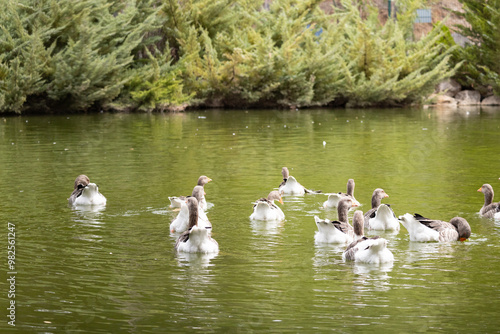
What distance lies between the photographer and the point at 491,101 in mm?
39188

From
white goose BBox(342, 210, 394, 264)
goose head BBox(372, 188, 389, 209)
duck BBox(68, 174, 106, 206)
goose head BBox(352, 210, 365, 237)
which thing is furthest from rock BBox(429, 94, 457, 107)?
white goose BBox(342, 210, 394, 264)

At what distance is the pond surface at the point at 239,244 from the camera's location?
24.0ft

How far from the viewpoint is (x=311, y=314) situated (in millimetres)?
7324

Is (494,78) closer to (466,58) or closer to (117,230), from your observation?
(466,58)

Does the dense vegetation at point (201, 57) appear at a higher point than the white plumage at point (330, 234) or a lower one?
higher

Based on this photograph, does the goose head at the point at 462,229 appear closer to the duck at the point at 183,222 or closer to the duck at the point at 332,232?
the duck at the point at 332,232

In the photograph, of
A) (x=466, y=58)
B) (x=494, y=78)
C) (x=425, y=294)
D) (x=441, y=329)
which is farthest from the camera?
(x=466, y=58)

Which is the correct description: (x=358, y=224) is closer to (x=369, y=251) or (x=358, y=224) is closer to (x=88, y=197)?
(x=369, y=251)

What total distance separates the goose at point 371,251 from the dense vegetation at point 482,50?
29.2 m

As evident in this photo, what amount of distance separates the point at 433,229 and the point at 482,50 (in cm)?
2999

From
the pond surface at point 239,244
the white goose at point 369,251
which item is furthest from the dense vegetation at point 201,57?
the white goose at point 369,251

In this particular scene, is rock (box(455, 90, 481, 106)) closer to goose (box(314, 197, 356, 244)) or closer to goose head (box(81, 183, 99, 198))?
goose head (box(81, 183, 99, 198))

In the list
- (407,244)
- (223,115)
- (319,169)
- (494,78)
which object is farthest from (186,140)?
(494,78)

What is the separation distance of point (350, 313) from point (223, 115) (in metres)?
24.5
